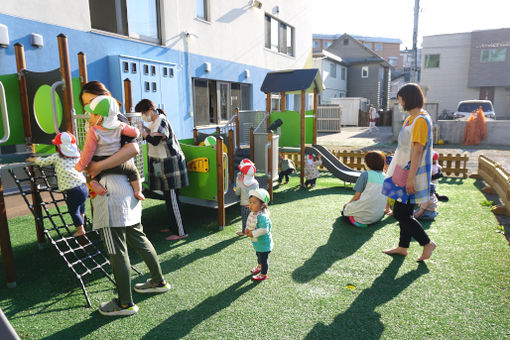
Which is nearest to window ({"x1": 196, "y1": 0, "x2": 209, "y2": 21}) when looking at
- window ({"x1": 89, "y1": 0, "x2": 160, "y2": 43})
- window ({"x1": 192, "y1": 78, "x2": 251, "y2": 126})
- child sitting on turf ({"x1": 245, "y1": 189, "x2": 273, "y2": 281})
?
window ({"x1": 192, "y1": 78, "x2": 251, "y2": 126})

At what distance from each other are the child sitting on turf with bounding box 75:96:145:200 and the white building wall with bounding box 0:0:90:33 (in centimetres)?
563

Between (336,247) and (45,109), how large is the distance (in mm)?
4388

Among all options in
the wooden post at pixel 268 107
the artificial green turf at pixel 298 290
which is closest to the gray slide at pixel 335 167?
the wooden post at pixel 268 107

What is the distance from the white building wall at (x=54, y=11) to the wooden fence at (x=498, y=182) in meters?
9.38

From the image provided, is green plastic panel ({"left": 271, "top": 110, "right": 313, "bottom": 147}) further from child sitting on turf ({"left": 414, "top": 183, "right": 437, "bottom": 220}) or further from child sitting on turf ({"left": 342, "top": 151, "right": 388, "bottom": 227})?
child sitting on turf ({"left": 414, "top": 183, "right": 437, "bottom": 220})

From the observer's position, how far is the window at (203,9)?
11941mm

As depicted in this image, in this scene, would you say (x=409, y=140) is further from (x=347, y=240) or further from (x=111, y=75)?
(x=111, y=75)

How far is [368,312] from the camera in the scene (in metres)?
3.17

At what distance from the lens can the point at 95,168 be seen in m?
2.79

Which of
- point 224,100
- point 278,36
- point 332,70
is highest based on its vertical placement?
point 278,36

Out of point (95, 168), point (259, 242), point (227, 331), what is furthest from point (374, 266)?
point (95, 168)

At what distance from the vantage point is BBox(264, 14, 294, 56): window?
1677 centimetres

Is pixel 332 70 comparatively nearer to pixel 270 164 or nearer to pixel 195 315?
pixel 270 164

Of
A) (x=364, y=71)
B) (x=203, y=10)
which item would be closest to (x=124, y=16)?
(x=203, y=10)
